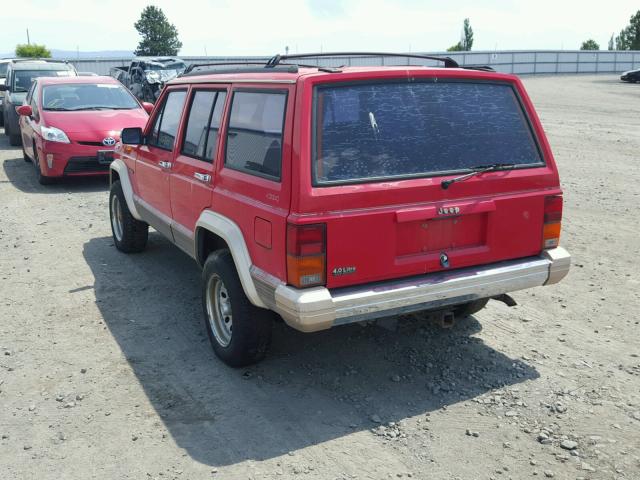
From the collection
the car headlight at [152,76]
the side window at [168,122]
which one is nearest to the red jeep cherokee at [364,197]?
the side window at [168,122]

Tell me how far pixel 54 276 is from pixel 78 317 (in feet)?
4.10

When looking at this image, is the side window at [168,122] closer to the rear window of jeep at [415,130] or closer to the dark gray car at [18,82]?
the rear window of jeep at [415,130]

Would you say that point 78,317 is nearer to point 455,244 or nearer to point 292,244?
point 292,244

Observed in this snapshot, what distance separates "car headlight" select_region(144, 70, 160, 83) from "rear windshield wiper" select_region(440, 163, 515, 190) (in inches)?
835

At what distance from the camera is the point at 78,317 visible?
583 cm

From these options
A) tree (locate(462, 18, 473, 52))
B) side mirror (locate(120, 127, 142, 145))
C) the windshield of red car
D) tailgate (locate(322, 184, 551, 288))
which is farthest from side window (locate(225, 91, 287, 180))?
tree (locate(462, 18, 473, 52))

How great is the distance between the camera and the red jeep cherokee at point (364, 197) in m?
3.97

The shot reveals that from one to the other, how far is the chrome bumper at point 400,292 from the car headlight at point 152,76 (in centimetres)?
2120

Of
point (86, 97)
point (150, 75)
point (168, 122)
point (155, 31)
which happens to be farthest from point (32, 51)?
point (168, 122)

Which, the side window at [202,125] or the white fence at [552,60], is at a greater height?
the side window at [202,125]

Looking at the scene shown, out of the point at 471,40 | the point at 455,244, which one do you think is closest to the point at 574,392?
the point at 455,244

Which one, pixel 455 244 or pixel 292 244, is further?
pixel 455 244

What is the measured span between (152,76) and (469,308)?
21039 mm

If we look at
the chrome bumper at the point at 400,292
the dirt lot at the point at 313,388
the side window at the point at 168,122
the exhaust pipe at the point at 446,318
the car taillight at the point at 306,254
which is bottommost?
the dirt lot at the point at 313,388
